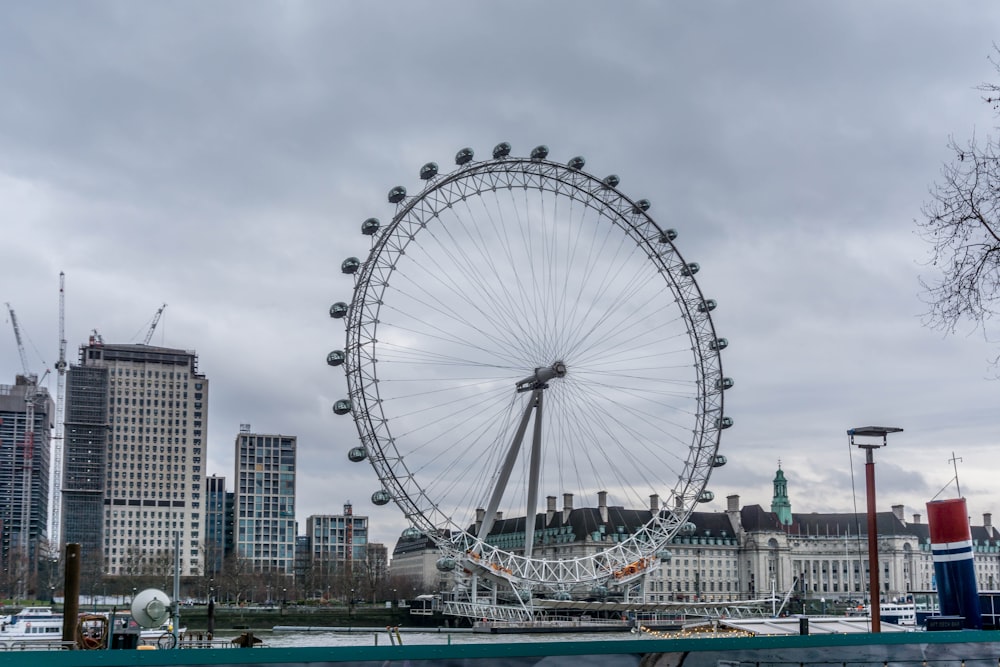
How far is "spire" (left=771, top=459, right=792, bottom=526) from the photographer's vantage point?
18900cm

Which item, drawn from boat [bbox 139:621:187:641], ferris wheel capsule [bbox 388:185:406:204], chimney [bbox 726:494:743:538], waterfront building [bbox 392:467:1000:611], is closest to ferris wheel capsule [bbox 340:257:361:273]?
ferris wheel capsule [bbox 388:185:406:204]

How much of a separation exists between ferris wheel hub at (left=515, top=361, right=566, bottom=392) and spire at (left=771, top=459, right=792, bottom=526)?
12835 cm

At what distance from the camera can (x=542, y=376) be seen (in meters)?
A: 66.2

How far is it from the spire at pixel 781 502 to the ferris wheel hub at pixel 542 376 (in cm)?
12835

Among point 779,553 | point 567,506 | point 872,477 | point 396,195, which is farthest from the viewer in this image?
point 779,553

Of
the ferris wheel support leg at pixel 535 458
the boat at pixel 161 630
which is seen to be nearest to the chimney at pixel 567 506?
the ferris wheel support leg at pixel 535 458

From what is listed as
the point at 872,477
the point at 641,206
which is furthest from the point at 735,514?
the point at 872,477

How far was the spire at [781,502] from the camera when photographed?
189 m

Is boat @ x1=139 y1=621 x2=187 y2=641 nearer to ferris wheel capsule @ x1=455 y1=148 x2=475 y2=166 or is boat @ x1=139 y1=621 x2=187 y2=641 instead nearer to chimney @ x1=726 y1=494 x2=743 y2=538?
ferris wheel capsule @ x1=455 y1=148 x2=475 y2=166

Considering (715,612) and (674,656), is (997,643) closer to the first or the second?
(674,656)

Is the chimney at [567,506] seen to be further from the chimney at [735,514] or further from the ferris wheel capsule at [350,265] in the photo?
the ferris wheel capsule at [350,265]

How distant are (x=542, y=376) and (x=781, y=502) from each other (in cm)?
13481

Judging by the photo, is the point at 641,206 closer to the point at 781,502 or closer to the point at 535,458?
the point at 535,458

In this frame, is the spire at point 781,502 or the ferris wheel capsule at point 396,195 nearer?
the ferris wheel capsule at point 396,195
